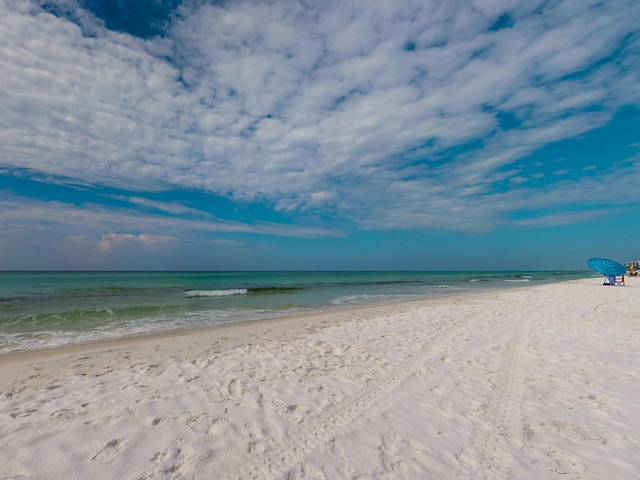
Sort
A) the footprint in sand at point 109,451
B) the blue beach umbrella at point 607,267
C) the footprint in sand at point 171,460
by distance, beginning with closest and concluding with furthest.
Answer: the footprint in sand at point 171,460 < the footprint in sand at point 109,451 < the blue beach umbrella at point 607,267

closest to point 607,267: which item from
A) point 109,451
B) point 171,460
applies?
point 171,460

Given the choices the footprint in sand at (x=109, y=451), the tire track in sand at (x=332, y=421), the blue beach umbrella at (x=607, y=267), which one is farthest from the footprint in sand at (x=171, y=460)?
the blue beach umbrella at (x=607, y=267)

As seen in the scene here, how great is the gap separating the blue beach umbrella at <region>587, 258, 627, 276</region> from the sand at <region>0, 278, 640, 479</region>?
23.7m

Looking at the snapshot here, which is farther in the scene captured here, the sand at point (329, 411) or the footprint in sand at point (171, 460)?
the sand at point (329, 411)

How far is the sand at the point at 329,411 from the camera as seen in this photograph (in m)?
3.10

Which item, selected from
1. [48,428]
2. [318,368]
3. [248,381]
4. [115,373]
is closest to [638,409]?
[318,368]

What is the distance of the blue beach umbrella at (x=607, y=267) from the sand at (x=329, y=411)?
23667 mm

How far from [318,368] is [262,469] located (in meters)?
2.86

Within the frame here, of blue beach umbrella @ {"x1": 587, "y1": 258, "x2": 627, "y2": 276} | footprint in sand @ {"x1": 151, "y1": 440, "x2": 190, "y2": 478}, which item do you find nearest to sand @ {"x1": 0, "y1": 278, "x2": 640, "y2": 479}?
footprint in sand @ {"x1": 151, "y1": 440, "x2": 190, "y2": 478}

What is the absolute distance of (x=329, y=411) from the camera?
4176 mm

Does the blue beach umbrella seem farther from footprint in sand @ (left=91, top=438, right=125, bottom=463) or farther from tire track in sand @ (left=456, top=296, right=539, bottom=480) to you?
footprint in sand @ (left=91, top=438, right=125, bottom=463)

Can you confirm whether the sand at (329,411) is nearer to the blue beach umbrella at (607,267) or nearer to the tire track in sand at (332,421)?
the tire track in sand at (332,421)

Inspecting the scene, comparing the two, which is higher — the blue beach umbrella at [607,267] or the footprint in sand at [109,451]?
the blue beach umbrella at [607,267]

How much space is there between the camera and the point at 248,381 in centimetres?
514
